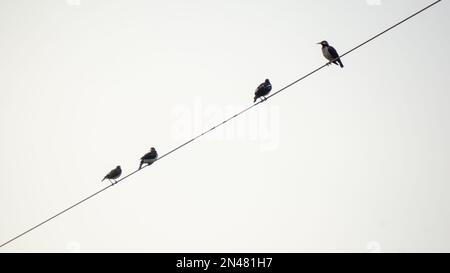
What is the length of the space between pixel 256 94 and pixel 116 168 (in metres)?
4.79

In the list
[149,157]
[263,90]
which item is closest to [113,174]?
[149,157]

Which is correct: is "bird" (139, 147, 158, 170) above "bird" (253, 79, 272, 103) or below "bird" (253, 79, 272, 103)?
below

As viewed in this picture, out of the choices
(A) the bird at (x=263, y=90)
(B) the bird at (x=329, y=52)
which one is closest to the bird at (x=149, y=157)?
(A) the bird at (x=263, y=90)

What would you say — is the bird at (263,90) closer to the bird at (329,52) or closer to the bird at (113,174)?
the bird at (329,52)

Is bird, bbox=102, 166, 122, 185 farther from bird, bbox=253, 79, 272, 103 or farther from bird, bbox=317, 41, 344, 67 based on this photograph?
bird, bbox=317, 41, 344, 67

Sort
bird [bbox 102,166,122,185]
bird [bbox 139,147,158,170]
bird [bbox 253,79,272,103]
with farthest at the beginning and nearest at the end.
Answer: bird [bbox 102,166,122,185] → bird [bbox 139,147,158,170] → bird [bbox 253,79,272,103]

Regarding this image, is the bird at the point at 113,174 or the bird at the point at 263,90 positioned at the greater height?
the bird at the point at 263,90

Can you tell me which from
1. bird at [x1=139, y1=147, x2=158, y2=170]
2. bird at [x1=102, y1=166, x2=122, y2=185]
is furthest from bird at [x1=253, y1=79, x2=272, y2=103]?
bird at [x1=102, y1=166, x2=122, y2=185]

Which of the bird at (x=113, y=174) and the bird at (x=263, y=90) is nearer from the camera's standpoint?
the bird at (x=263, y=90)

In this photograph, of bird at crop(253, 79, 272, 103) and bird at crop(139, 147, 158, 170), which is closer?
bird at crop(253, 79, 272, 103)

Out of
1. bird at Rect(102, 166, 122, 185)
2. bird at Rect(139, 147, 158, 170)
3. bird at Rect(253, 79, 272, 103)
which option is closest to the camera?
bird at Rect(253, 79, 272, 103)

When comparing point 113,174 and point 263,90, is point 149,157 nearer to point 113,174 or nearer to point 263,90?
point 113,174
